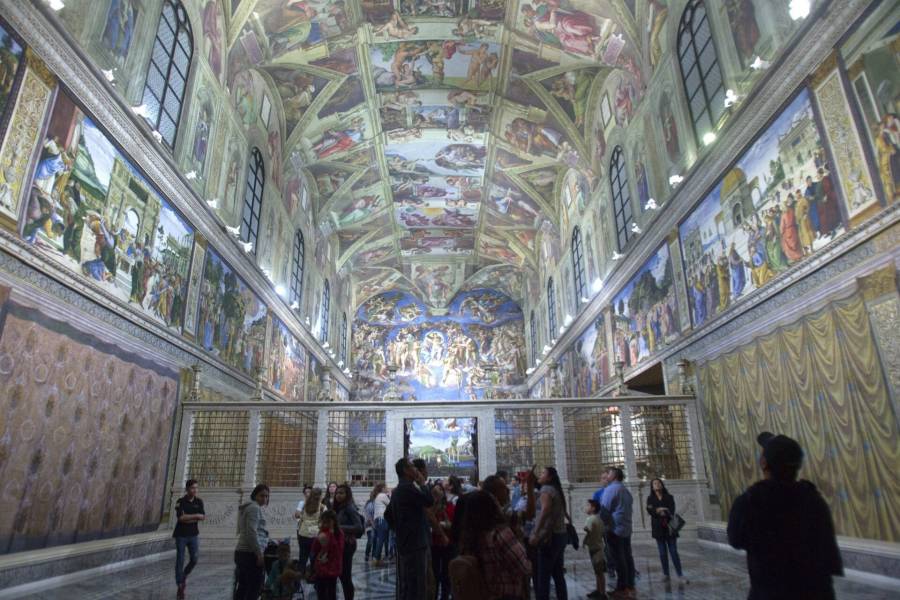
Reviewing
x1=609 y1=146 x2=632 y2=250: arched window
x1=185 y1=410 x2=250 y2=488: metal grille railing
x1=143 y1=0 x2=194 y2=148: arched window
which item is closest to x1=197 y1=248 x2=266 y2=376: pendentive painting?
x1=185 y1=410 x2=250 y2=488: metal grille railing

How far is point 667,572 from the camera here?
762 centimetres

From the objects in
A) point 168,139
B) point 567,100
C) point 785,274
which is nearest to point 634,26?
point 567,100

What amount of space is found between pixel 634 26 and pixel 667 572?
1387cm

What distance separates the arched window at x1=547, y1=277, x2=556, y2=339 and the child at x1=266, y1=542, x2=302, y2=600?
75.9 ft

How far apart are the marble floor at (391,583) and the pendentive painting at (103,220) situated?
4783 mm

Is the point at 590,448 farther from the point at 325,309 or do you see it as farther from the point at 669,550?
the point at 325,309

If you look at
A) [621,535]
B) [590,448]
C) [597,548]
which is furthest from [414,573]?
[590,448]

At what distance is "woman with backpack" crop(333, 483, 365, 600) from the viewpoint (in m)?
5.95

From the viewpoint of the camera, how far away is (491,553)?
3.04m

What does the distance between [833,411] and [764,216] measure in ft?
12.3

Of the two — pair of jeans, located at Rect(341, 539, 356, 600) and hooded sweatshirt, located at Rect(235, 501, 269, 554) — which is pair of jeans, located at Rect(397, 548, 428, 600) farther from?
hooded sweatshirt, located at Rect(235, 501, 269, 554)

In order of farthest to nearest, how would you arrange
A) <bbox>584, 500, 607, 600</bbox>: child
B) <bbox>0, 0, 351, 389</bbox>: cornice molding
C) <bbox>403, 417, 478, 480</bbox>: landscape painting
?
<bbox>403, 417, 478, 480</bbox>: landscape painting → <bbox>0, 0, 351, 389</bbox>: cornice molding → <bbox>584, 500, 607, 600</bbox>: child

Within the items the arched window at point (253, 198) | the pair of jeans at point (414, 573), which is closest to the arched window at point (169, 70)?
the arched window at point (253, 198)

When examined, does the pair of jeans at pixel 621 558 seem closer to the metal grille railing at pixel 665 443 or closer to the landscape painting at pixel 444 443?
the metal grille railing at pixel 665 443
